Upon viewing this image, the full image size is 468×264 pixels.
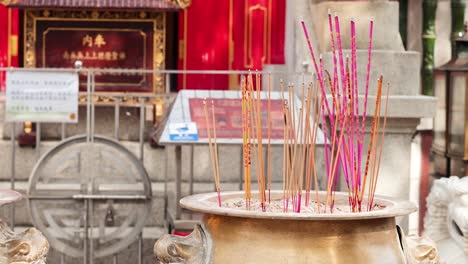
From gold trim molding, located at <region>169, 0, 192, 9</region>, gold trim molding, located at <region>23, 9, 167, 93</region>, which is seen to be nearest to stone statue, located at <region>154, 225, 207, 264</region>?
gold trim molding, located at <region>23, 9, 167, 93</region>

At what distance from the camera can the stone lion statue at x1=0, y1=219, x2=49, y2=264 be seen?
2.69m

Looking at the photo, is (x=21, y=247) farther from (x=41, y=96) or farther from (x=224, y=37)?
(x=224, y=37)

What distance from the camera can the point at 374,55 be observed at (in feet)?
17.6

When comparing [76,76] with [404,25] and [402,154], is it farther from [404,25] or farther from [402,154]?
[404,25]

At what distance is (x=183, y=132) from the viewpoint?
497 centimetres

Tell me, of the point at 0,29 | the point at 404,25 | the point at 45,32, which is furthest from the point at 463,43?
the point at 0,29

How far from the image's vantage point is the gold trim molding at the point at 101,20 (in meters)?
8.03

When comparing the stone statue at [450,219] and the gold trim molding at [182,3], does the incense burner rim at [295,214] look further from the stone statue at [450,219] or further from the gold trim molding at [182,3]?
the gold trim molding at [182,3]

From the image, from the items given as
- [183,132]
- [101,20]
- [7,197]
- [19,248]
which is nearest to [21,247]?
[19,248]

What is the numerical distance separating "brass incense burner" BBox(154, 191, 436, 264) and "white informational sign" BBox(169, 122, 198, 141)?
2.38m

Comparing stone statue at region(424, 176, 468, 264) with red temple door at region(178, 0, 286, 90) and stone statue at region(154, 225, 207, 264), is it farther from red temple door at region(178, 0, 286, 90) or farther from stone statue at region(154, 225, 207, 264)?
red temple door at region(178, 0, 286, 90)

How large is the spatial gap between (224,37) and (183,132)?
4.00 meters

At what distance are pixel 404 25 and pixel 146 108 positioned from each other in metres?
2.59

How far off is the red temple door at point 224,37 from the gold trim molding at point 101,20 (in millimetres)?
575
